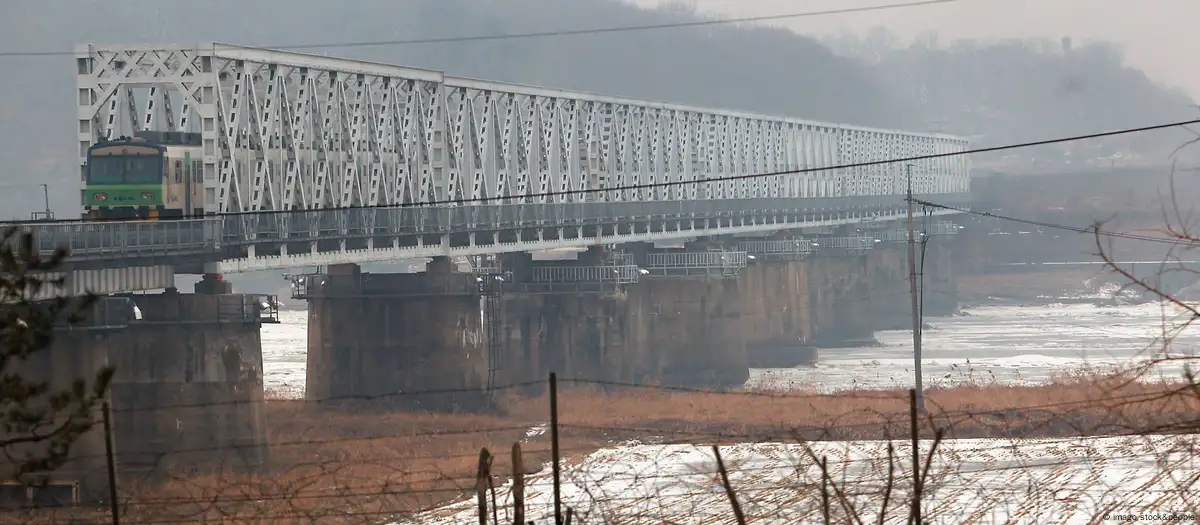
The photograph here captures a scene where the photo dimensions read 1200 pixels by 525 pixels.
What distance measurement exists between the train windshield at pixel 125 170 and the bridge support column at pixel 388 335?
19281 millimetres

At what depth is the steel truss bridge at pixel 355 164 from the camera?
181 feet

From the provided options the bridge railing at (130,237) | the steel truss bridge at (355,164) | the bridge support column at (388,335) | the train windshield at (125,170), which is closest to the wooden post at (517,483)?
the bridge railing at (130,237)

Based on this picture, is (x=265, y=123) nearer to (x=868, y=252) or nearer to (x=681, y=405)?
(x=681, y=405)

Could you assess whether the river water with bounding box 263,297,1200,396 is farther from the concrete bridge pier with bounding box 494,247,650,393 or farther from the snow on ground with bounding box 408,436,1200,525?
the snow on ground with bounding box 408,436,1200,525

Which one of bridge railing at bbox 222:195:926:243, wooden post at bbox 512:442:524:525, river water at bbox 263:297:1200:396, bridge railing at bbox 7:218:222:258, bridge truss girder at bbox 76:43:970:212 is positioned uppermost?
bridge truss girder at bbox 76:43:970:212

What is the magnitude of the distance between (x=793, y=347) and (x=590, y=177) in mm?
26649

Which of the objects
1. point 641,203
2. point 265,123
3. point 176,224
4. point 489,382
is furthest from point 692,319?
point 176,224

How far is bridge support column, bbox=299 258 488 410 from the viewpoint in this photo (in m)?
70.1

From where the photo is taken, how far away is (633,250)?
109250 millimetres

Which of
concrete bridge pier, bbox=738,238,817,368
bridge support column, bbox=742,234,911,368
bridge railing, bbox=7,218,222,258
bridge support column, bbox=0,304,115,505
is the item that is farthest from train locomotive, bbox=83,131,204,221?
bridge support column, bbox=742,234,911,368

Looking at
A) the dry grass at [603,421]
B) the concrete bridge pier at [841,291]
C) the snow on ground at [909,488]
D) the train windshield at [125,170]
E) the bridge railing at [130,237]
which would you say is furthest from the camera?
the concrete bridge pier at [841,291]

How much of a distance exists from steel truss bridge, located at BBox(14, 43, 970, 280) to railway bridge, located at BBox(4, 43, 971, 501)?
147 mm

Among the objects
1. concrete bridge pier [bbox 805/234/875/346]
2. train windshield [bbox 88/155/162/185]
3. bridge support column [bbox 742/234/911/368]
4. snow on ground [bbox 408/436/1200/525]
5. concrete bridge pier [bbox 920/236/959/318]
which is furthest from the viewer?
concrete bridge pier [bbox 920/236/959/318]

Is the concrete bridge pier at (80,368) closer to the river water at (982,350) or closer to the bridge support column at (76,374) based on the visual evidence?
the bridge support column at (76,374)
